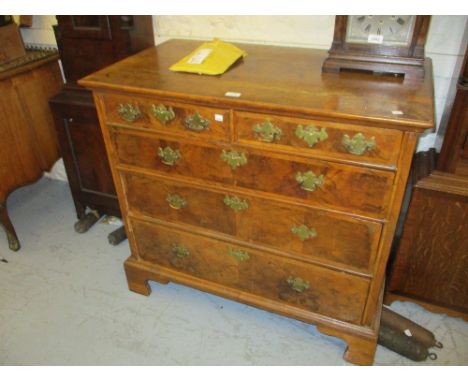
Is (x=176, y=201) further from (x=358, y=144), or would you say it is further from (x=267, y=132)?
(x=358, y=144)

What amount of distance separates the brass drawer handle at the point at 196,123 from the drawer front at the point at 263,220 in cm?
26

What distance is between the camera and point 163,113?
1384 millimetres

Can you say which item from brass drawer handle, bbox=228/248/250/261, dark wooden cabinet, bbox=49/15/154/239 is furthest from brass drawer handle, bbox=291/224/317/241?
dark wooden cabinet, bbox=49/15/154/239

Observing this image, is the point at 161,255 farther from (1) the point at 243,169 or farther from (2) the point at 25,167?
(2) the point at 25,167

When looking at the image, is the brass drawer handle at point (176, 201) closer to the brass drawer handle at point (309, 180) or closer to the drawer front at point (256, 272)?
the drawer front at point (256, 272)

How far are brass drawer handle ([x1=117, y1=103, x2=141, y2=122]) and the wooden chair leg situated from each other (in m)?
1.24

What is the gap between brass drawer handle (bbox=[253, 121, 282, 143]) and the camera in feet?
4.11

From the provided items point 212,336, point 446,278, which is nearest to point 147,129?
point 212,336

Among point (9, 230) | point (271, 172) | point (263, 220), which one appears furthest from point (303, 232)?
point (9, 230)

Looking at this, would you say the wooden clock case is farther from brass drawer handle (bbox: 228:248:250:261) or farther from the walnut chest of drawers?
brass drawer handle (bbox: 228:248:250:261)

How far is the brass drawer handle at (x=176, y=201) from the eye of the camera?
5.28ft

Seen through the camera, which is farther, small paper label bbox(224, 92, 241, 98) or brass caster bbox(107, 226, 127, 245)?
brass caster bbox(107, 226, 127, 245)

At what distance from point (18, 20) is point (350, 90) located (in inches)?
81.2

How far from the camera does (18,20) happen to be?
7.66 ft
